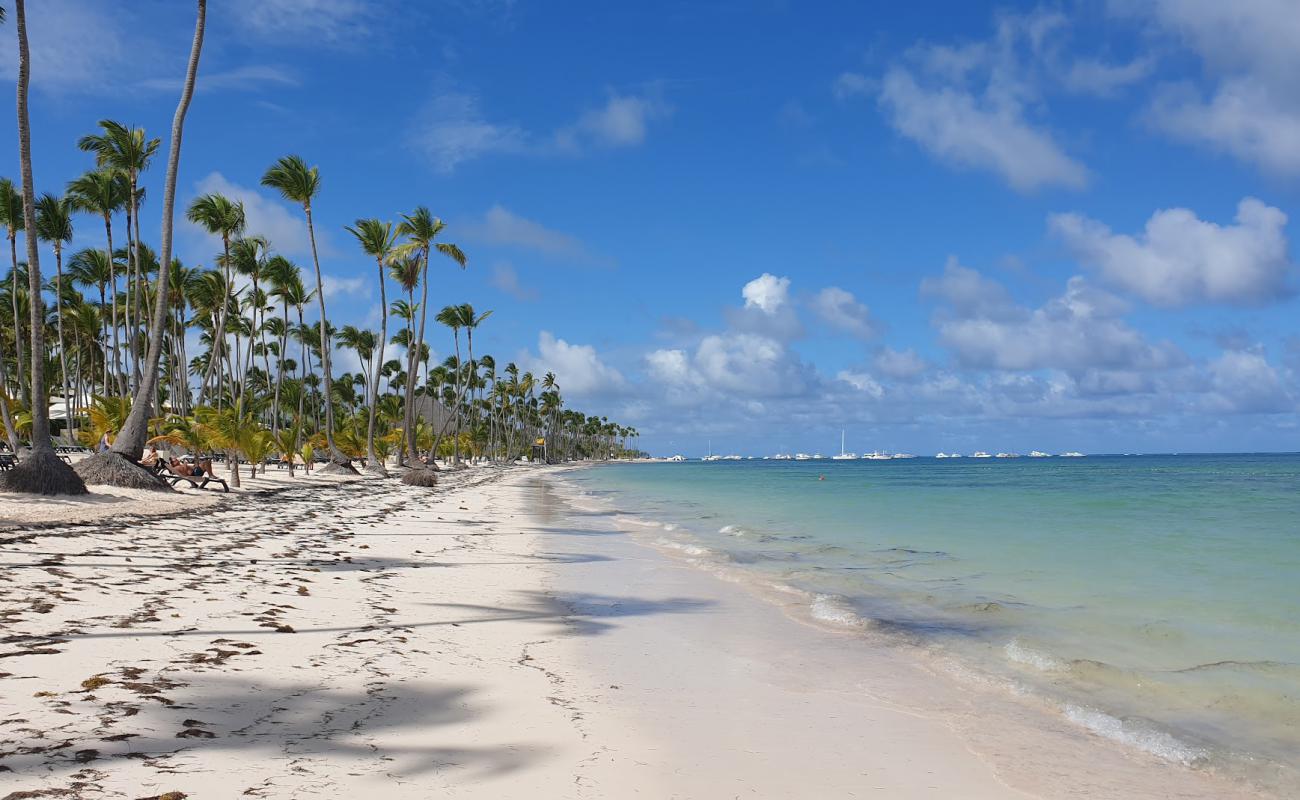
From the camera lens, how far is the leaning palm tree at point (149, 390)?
16.9 meters

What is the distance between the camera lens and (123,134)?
A: 2639 centimetres

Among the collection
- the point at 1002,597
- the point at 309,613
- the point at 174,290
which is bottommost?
the point at 1002,597

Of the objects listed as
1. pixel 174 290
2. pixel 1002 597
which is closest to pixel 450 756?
pixel 1002 597

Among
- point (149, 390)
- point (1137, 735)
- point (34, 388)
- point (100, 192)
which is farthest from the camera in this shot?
point (100, 192)

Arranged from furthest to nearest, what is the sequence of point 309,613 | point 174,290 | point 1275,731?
point 174,290
point 309,613
point 1275,731

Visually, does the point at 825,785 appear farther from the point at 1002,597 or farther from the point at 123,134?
the point at 123,134

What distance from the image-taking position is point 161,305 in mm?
19141

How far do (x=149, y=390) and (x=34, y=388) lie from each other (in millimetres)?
2940

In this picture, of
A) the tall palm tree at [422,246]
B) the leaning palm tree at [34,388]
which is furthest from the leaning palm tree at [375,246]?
the leaning palm tree at [34,388]

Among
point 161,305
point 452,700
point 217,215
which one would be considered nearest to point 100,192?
point 217,215

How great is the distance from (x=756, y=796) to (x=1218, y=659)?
19.9ft

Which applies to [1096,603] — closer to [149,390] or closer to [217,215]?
[149,390]

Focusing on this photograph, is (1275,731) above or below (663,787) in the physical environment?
below

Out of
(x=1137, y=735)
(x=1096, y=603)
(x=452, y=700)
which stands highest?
(x=452, y=700)
